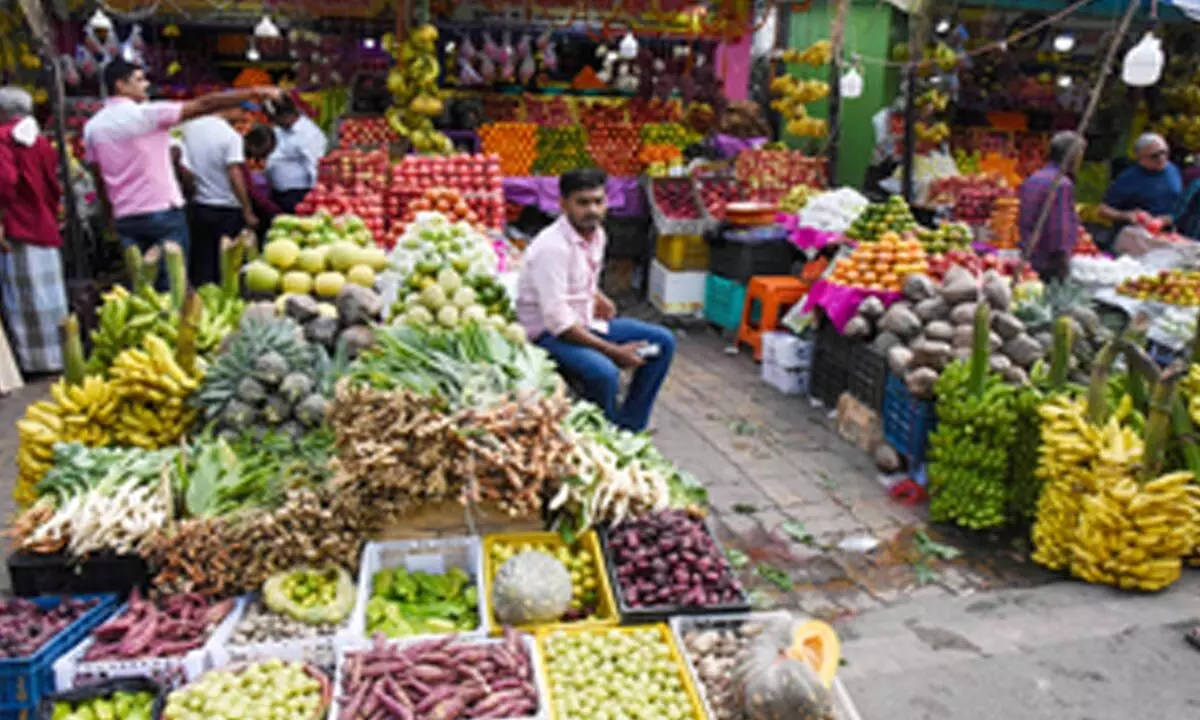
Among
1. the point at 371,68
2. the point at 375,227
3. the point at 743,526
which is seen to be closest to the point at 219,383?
the point at 743,526

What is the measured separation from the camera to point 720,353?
8.23m

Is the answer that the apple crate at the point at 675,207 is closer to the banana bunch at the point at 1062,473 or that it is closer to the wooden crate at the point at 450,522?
the banana bunch at the point at 1062,473

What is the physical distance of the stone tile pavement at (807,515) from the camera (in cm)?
431

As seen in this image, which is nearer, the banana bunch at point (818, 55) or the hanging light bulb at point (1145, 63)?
the hanging light bulb at point (1145, 63)

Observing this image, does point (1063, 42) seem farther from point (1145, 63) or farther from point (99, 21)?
point (99, 21)

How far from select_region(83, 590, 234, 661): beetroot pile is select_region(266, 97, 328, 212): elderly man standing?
6097mm

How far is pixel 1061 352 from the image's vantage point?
455cm

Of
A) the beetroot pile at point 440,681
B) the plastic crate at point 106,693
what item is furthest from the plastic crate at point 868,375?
the plastic crate at point 106,693

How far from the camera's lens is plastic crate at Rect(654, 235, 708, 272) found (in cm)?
895

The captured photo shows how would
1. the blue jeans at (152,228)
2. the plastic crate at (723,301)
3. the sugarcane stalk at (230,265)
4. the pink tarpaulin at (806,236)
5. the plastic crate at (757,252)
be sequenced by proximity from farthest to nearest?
the plastic crate at (723,301) → the plastic crate at (757,252) → the pink tarpaulin at (806,236) → the blue jeans at (152,228) → the sugarcane stalk at (230,265)

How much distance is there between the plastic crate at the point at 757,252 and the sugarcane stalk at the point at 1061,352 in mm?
3836

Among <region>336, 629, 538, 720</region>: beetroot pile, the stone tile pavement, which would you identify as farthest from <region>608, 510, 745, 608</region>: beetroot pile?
the stone tile pavement

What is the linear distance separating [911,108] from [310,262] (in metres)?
7.39

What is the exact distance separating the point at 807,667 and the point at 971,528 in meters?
2.61
